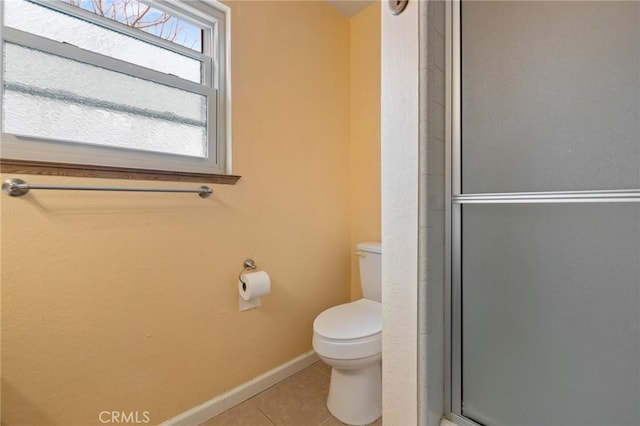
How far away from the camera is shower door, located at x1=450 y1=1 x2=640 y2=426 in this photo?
64cm

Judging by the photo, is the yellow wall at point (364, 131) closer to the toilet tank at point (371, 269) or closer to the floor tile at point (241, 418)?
the toilet tank at point (371, 269)

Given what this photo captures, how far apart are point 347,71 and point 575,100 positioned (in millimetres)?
1677

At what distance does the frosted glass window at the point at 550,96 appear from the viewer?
0.63m

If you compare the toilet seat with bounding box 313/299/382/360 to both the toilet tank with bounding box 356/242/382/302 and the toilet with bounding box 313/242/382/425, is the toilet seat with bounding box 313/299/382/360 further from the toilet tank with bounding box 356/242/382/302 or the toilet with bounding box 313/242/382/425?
the toilet tank with bounding box 356/242/382/302

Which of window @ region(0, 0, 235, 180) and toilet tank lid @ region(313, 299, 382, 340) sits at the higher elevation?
window @ region(0, 0, 235, 180)

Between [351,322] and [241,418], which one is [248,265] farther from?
[241,418]

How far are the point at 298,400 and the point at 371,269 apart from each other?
83 centimetres

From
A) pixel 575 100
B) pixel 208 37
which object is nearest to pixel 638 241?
pixel 575 100

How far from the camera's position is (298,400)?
1.51 metres

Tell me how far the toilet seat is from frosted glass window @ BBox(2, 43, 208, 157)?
1099 mm

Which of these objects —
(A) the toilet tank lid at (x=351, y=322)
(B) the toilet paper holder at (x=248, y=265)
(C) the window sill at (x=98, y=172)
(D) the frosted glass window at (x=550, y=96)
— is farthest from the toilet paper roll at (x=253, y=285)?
(D) the frosted glass window at (x=550, y=96)

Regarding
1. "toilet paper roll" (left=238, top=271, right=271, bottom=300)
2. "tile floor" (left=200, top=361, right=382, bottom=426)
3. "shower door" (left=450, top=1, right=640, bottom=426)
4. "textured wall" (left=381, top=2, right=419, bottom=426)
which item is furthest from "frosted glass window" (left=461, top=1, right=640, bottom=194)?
"tile floor" (left=200, top=361, right=382, bottom=426)

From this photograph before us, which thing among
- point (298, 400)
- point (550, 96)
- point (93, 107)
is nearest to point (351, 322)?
point (298, 400)

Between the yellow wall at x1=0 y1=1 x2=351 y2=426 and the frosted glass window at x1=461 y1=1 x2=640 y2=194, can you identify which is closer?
the frosted glass window at x1=461 y1=1 x2=640 y2=194
